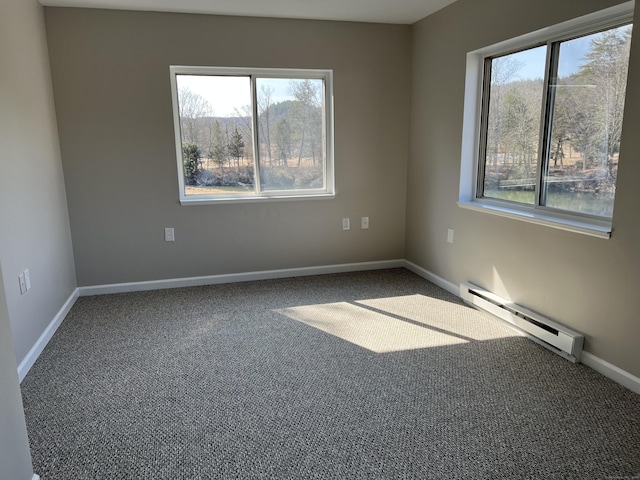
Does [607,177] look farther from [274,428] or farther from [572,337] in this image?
[274,428]

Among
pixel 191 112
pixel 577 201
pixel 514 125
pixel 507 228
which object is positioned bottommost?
pixel 507 228

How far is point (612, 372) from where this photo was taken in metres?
2.43

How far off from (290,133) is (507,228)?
85.6 inches

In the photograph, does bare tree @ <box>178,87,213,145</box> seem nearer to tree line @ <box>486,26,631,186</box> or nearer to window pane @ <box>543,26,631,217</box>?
tree line @ <box>486,26,631,186</box>

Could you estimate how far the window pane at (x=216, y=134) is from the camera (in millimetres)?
3971

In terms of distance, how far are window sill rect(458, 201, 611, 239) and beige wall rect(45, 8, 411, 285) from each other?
1.29 meters

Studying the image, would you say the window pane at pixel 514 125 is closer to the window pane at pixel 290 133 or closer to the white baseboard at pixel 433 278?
the white baseboard at pixel 433 278

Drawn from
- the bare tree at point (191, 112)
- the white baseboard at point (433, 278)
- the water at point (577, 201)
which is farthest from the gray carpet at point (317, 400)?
the bare tree at point (191, 112)

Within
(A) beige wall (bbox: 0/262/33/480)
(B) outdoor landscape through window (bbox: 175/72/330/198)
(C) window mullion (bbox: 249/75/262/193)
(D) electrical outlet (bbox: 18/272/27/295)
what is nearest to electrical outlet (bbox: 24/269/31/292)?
(D) electrical outlet (bbox: 18/272/27/295)

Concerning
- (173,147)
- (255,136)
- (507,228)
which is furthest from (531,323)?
(173,147)

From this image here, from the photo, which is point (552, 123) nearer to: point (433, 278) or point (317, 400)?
point (433, 278)

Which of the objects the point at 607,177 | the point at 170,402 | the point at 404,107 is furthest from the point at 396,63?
the point at 170,402

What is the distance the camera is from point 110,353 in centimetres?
285

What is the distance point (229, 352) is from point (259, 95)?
7.96 ft
